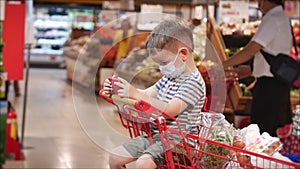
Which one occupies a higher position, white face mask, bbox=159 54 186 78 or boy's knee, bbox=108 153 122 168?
white face mask, bbox=159 54 186 78

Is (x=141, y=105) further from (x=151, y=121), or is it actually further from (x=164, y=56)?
(x=164, y=56)

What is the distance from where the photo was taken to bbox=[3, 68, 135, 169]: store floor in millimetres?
3059

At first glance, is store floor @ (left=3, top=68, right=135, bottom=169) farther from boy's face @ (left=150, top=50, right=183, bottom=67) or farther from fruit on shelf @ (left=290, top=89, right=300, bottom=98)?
fruit on shelf @ (left=290, top=89, right=300, bottom=98)

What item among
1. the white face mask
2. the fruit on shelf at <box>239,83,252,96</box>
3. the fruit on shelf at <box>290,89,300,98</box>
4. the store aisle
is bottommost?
the store aisle

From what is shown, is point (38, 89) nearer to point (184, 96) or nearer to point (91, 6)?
point (91, 6)

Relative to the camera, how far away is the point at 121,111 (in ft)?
9.30

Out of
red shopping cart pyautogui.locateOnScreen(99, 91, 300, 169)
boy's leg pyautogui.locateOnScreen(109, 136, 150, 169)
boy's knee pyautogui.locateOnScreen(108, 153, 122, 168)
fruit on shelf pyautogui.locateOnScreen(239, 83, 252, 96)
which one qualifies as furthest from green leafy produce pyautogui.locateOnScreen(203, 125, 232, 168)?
fruit on shelf pyautogui.locateOnScreen(239, 83, 252, 96)

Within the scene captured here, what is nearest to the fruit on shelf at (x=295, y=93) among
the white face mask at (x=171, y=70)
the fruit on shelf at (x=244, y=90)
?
the fruit on shelf at (x=244, y=90)

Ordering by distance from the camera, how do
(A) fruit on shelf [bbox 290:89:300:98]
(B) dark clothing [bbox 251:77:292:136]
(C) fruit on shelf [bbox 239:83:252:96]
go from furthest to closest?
1. (A) fruit on shelf [bbox 290:89:300:98]
2. (C) fruit on shelf [bbox 239:83:252:96]
3. (B) dark clothing [bbox 251:77:292:136]

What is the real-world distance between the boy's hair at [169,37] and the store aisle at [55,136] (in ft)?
1.47

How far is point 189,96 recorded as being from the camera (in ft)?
9.25

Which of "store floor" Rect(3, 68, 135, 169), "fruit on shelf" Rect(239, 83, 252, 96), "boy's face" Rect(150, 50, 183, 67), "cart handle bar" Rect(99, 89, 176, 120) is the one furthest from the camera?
"fruit on shelf" Rect(239, 83, 252, 96)

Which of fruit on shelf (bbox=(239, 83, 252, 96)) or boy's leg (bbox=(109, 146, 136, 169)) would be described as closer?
boy's leg (bbox=(109, 146, 136, 169))

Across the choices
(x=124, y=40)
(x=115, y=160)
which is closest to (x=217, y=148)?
(x=115, y=160)
